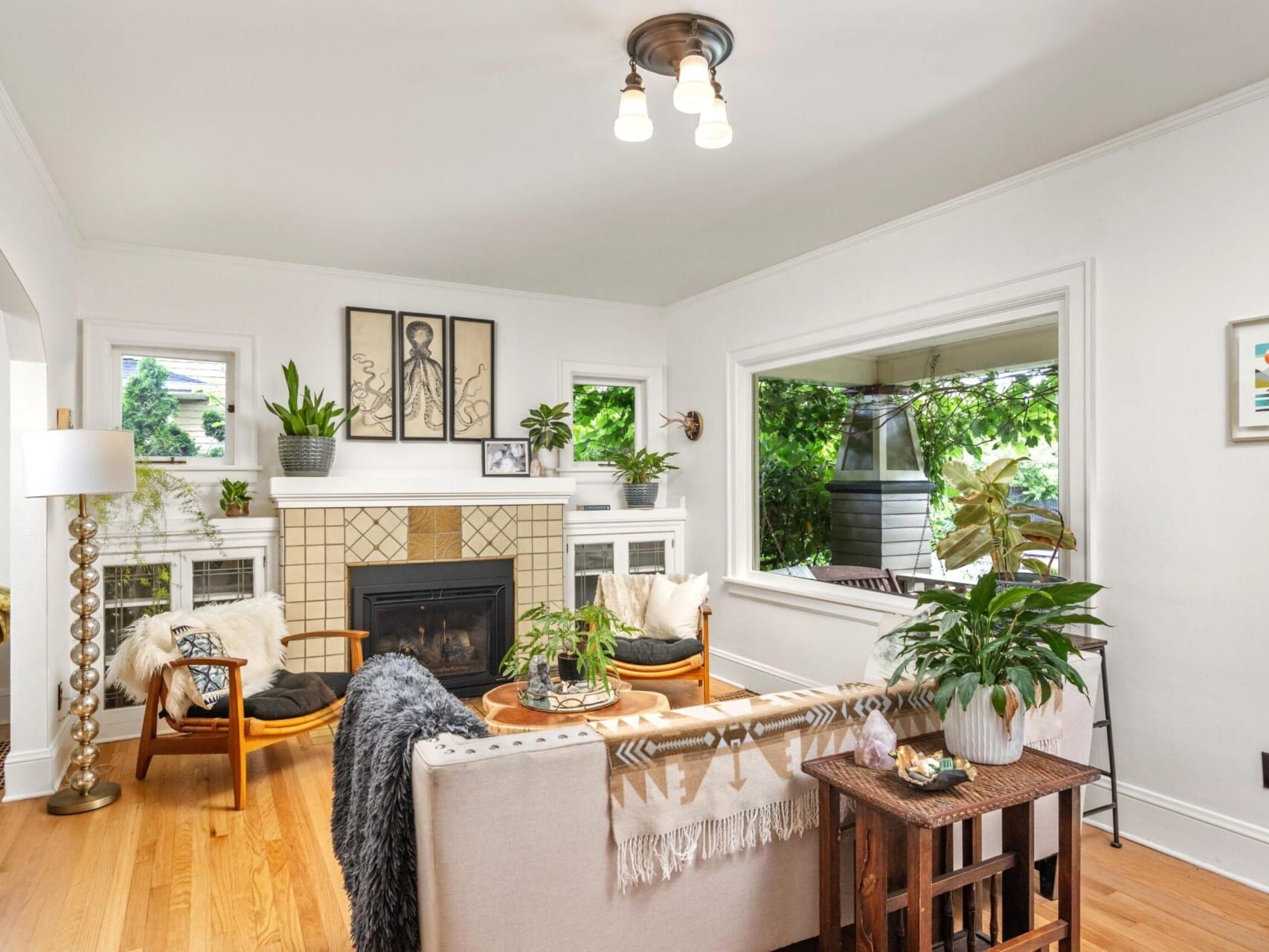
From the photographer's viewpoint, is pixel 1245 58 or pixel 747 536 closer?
pixel 1245 58

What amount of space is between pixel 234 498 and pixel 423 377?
1295 millimetres

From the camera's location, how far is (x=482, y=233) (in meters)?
4.05

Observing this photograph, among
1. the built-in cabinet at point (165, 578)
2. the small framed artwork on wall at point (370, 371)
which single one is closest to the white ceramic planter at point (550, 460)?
the small framed artwork on wall at point (370, 371)

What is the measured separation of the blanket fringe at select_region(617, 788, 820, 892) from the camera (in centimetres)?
176

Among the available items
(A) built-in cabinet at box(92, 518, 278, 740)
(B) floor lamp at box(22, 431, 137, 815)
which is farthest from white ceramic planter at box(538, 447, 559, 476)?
(B) floor lamp at box(22, 431, 137, 815)

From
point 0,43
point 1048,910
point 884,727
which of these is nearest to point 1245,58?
point 884,727

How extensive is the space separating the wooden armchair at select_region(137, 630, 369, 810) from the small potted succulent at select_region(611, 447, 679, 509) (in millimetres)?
2516

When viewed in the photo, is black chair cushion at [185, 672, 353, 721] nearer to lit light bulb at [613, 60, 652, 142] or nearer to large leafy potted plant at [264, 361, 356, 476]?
large leafy potted plant at [264, 361, 356, 476]

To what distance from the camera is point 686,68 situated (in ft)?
6.74

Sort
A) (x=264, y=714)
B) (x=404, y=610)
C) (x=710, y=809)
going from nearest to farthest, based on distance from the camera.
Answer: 1. (x=710, y=809)
2. (x=264, y=714)
3. (x=404, y=610)

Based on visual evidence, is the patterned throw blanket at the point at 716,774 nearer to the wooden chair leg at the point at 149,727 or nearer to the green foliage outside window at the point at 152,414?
the wooden chair leg at the point at 149,727

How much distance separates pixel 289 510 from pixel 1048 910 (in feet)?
12.5

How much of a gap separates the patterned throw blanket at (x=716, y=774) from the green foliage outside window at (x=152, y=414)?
12.0 ft

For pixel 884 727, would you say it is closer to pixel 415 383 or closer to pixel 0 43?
pixel 0 43
